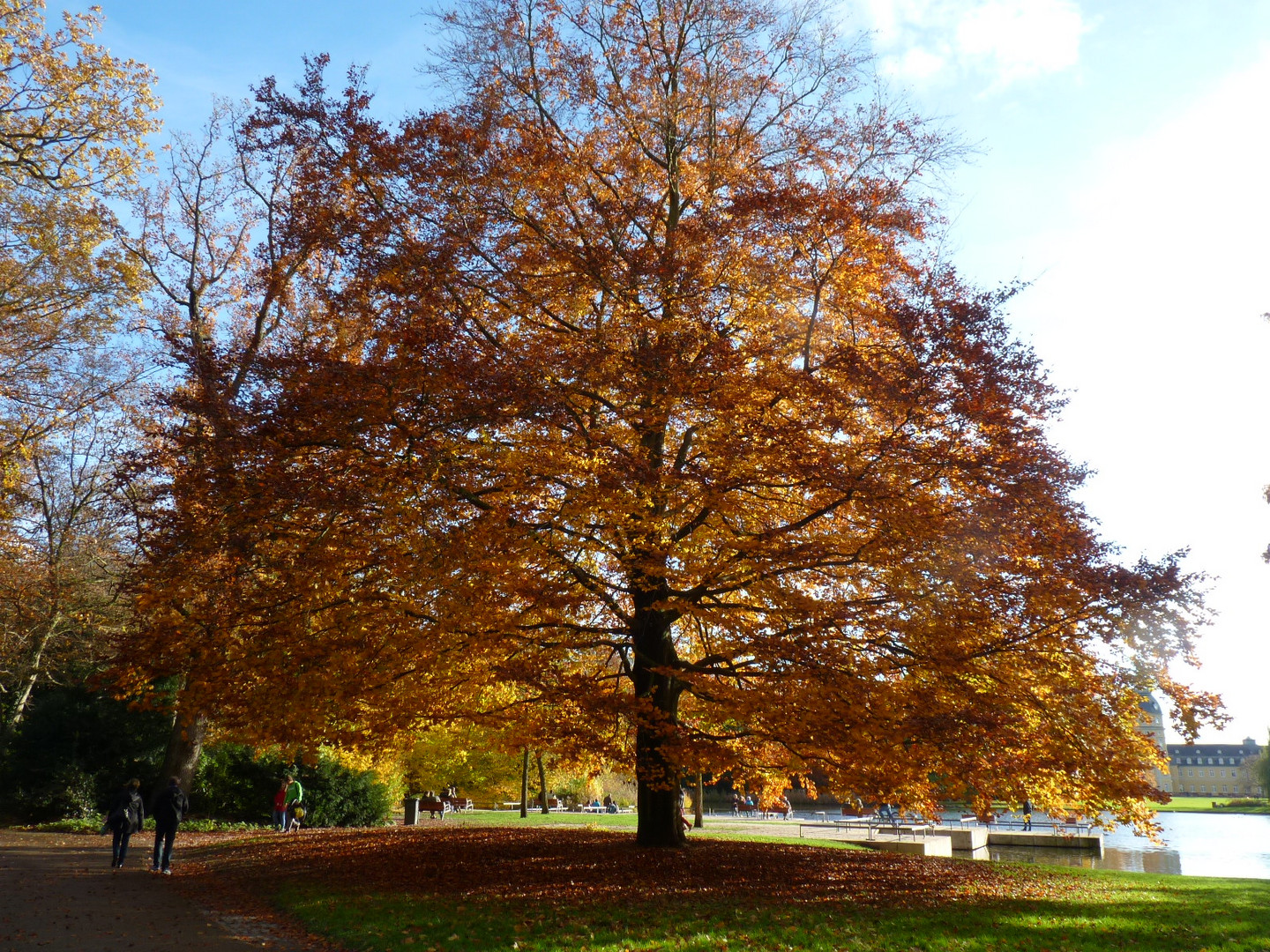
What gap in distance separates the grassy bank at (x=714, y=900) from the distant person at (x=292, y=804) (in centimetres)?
466

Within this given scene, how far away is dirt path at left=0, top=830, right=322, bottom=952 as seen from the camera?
7723mm

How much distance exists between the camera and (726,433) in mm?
11234

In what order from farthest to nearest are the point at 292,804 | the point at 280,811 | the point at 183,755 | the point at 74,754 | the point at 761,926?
the point at 74,754
the point at 292,804
the point at 280,811
the point at 183,755
the point at 761,926

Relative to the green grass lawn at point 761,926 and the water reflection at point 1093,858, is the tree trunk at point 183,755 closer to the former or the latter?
the green grass lawn at point 761,926

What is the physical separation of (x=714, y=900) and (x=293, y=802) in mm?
15033

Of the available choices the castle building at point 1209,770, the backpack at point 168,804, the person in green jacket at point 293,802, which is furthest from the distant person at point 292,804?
the castle building at point 1209,770

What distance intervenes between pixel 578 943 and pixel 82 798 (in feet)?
65.7

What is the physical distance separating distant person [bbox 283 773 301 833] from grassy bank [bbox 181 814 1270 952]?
15.3 ft

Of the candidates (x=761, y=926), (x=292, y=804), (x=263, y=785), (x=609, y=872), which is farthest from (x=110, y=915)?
(x=263, y=785)

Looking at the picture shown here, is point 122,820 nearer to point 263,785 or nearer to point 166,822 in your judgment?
point 166,822

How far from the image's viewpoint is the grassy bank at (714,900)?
7.64 metres

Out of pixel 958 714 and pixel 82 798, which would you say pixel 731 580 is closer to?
pixel 958 714

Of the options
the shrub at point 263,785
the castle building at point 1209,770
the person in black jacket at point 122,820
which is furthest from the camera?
the castle building at point 1209,770

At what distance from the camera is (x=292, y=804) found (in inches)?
816
